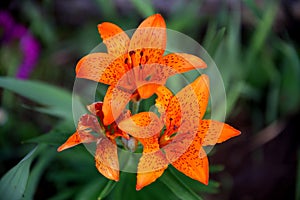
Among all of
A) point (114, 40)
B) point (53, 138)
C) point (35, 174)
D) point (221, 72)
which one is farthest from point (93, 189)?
point (221, 72)

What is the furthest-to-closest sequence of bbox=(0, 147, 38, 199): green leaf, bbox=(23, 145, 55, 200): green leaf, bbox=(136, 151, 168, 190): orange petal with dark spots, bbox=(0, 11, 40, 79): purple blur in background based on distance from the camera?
bbox=(0, 11, 40, 79): purple blur in background
bbox=(23, 145, 55, 200): green leaf
bbox=(0, 147, 38, 199): green leaf
bbox=(136, 151, 168, 190): orange petal with dark spots

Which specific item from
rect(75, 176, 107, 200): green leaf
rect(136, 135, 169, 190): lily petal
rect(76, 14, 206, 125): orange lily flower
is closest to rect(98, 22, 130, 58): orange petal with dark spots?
rect(76, 14, 206, 125): orange lily flower

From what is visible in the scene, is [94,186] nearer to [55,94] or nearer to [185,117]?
[55,94]

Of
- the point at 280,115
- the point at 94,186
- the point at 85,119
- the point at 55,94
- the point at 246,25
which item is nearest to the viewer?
the point at 85,119

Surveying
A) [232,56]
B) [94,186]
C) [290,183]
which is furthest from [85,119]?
[290,183]

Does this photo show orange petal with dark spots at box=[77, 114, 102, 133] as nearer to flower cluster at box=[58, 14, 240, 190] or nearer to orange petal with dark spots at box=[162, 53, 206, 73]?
flower cluster at box=[58, 14, 240, 190]

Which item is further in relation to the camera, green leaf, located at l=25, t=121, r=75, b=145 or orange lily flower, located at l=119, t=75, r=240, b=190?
green leaf, located at l=25, t=121, r=75, b=145
